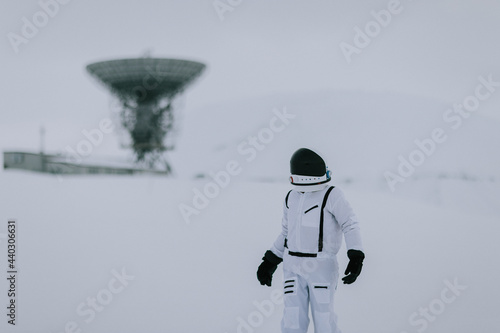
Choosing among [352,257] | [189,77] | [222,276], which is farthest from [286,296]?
[189,77]

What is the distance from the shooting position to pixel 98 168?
17875 millimetres

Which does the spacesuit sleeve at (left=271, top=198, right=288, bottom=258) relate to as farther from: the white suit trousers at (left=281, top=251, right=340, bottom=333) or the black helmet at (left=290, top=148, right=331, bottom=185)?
the black helmet at (left=290, top=148, right=331, bottom=185)

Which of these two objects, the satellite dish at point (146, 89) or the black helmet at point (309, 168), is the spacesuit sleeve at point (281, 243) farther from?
the satellite dish at point (146, 89)

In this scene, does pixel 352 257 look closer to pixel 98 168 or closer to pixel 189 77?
pixel 189 77

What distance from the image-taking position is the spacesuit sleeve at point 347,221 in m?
3.94

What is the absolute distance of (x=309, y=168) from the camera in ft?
13.1

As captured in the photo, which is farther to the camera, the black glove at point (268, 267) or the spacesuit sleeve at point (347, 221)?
the black glove at point (268, 267)

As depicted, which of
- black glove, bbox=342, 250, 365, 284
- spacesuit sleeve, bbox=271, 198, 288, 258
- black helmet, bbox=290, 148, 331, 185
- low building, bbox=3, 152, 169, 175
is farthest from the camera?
low building, bbox=3, 152, 169, 175

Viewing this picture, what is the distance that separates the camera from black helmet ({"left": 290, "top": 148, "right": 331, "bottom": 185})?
13.1 ft

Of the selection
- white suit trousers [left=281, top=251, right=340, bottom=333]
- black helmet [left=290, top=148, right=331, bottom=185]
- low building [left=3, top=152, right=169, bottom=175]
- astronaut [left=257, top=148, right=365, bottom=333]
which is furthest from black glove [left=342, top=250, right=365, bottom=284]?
low building [left=3, top=152, right=169, bottom=175]

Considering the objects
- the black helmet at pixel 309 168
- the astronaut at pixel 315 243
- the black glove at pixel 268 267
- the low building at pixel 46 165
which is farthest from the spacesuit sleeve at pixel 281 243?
the low building at pixel 46 165

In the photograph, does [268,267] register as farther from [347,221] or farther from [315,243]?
[347,221]

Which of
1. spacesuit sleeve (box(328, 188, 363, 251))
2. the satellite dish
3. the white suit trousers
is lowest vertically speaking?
the white suit trousers

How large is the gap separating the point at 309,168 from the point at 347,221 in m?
0.42
